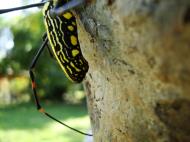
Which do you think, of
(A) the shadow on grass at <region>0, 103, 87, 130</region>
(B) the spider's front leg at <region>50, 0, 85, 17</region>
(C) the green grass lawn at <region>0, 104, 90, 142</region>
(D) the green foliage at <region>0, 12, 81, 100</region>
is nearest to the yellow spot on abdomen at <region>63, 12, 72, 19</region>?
(B) the spider's front leg at <region>50, 0, 85, 17</region>

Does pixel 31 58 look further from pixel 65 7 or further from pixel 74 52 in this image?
pixel 65 7

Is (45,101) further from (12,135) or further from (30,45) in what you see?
(12,135)

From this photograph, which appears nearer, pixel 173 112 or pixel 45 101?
pixel 173 112

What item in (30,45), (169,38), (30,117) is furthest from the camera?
(30,45)

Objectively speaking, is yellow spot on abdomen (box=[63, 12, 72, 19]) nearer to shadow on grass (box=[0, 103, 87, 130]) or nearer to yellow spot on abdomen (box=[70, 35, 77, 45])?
yellow spot on abdomen (box=[70, 35, 77, 45])

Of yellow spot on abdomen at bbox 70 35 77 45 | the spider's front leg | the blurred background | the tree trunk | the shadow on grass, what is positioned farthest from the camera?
the blurred background

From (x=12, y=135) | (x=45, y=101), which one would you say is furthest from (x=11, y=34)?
(x=12, y=135)

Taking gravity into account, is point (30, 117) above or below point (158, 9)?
below

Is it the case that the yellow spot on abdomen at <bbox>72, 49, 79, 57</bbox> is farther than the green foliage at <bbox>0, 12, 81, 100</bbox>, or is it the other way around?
the green foliage at <bbox>0, 12, 81, 100</bbox>
